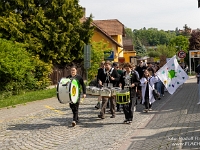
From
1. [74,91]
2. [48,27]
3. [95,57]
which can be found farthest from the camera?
[95,57]

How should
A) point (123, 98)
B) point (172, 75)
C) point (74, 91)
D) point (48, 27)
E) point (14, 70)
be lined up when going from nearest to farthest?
point (74, 91) < point (123, 98) < point (172, 75) < point (14, 70) < point (48, 27)

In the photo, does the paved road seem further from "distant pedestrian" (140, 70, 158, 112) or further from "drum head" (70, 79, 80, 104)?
"drum head" (70, 79, 80, 104)

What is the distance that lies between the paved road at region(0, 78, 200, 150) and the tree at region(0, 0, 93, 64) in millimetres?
14230

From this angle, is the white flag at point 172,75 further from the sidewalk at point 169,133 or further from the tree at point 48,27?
the tree at point 48,27

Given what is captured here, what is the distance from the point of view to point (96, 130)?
9422mm

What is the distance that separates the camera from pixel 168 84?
13.9 metres

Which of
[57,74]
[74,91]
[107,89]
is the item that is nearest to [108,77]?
[107,89]

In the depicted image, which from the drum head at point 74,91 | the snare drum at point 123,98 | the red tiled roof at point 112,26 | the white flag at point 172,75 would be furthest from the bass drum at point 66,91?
the red tiled roof at point 112,26

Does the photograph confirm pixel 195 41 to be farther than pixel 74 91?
Yes

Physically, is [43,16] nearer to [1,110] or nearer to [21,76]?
[21,76]

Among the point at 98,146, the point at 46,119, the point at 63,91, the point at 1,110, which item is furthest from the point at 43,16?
the point at 98,146

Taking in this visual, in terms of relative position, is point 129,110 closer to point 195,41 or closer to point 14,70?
point 14,70

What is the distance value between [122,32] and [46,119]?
44.8m

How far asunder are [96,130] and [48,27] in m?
19.3
